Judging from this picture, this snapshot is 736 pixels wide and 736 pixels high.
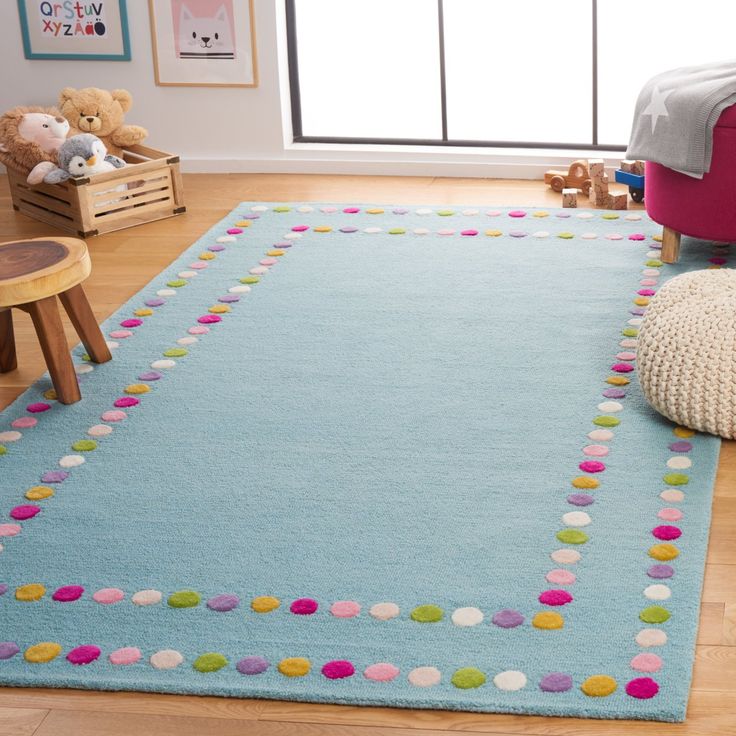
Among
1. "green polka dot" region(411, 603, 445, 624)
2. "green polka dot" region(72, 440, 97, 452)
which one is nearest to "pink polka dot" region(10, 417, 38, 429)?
"green polka dot" region(72, 440, 97, 452)

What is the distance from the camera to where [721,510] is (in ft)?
7.33

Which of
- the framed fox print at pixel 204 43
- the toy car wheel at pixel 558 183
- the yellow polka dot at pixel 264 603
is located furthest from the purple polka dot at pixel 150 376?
the framed fox print at pixel 204 43

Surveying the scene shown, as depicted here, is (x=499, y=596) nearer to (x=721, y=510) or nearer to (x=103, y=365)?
(x=721, y=510)

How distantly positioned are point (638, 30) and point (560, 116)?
429 mm

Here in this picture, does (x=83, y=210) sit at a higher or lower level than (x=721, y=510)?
higher

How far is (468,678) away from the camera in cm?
179

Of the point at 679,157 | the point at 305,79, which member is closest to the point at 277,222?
the point at 305,79

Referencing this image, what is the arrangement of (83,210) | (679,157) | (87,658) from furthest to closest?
(83,210)
(679,157)
(87,658)

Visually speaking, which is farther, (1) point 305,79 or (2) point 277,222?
(1) point 305,79

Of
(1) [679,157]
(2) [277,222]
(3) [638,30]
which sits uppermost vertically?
(3) [638,30]

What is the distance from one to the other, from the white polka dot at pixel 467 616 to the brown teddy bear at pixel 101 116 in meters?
2.85

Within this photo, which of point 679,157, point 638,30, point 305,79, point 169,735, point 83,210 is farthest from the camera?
point 305,79

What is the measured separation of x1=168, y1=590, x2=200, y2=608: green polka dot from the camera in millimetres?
2002

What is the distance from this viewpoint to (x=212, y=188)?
454 cm
